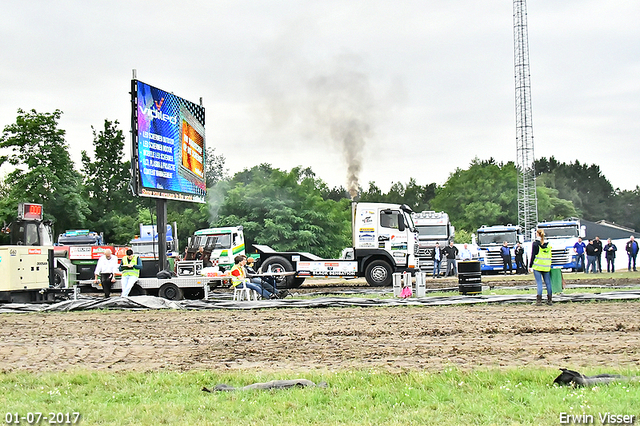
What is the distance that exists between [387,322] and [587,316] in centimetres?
385

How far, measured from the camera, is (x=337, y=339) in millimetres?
11766

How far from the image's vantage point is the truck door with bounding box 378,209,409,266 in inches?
1088

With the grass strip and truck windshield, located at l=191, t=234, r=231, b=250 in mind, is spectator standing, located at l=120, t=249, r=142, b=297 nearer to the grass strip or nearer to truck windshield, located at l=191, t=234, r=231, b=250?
truck windshield, located at l=191, t=234, r=231, b=250

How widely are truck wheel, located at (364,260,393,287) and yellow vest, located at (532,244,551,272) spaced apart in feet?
37.1

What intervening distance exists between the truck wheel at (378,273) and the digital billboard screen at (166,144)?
702 centimetres

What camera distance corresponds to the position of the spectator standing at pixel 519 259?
3760cm

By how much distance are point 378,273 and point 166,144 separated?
31.2 feet

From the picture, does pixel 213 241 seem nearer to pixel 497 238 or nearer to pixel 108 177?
pixel 497 238

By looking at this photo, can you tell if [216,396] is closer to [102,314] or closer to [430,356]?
[430,356]

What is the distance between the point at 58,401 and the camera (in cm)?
728

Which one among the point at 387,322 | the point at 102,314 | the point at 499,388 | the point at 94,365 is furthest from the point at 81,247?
the point at 499,388

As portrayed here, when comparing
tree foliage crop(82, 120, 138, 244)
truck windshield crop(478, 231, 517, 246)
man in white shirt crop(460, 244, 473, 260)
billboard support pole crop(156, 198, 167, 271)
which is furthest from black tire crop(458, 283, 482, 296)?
tree foliage crop(82, 120, 138, 244)

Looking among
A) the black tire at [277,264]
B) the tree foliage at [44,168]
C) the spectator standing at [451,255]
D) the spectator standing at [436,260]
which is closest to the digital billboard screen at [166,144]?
the black tire at [277,264]

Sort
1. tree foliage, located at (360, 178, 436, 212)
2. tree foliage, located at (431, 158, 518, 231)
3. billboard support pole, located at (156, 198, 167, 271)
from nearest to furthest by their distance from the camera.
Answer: billboard support pole, located at (156, 198, 167, 271) → tree foliage, located at (431, 158, 518, 231) → tree foliage, located at (360, 178, 436, 212)
